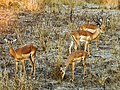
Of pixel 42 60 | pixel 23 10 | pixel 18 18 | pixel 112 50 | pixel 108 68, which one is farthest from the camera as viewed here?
pixel 23 10

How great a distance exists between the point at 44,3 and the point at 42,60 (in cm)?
963

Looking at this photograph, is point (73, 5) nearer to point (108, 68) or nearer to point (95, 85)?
point (108, 68)

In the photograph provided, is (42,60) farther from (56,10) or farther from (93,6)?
(93,6)

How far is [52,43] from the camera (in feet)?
34.1

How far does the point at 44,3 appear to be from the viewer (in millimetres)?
18062

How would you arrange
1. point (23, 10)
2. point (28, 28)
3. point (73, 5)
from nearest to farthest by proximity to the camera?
point (28, 28), point (23, 10), point (73, 5)

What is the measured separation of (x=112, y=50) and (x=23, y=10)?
23.4ft

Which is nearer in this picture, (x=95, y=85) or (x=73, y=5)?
(x=95, y=85)

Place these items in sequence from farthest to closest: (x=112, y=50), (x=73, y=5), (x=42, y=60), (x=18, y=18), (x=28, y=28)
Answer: (x=73, y=5), (x=18, y=18), (x=28, y=28), (x=112, y=50), (x=42, y=60)

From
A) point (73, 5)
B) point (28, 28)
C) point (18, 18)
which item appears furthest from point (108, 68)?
point (73, 5)

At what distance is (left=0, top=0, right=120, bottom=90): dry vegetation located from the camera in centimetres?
700

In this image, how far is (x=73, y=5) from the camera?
17.9m

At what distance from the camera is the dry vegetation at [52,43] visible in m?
7.00

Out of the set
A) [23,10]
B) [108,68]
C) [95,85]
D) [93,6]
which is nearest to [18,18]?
[23,10]
